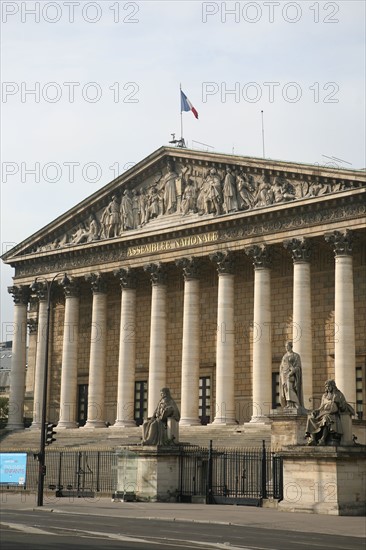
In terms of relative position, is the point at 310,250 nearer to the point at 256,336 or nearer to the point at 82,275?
the point at 256,336

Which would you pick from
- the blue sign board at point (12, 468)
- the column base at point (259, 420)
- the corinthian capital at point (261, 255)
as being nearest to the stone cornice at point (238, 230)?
the corinthian capital at point (261, 255)

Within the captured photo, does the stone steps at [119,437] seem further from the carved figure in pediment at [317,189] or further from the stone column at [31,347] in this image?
the carved figure in pediment at [317,189]

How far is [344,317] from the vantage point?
44500 mm

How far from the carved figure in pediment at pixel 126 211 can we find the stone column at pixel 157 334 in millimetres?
3321

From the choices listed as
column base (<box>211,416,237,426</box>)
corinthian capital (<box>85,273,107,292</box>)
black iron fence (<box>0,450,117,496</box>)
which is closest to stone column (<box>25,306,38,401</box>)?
corinthian capital (<box>85,273,107,292</box>)

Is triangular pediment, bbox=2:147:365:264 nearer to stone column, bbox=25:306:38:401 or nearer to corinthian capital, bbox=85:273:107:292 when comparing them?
corinthian capital, bbox=85:273:107:292

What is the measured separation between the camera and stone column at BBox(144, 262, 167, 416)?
51.8 m

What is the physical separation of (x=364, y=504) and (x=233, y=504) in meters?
6.39

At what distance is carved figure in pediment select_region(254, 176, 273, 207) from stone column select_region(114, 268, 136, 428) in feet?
32.1

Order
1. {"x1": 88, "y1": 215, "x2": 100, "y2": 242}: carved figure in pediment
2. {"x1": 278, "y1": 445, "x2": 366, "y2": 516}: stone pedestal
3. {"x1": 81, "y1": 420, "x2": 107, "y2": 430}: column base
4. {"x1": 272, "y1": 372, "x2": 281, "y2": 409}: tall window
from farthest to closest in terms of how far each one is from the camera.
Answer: {"x1": 88, "y1": 215, "x2": 100, "y2": 242}: carved figure in pediment → {"x1": 81, "y1": 420, "x2": 107, "y2": 430}: column base → {"x1": 272, "y1": 372, "x2": 281, "y2": 409}: tall window → {"x1": 278, "y1": 445, "x2": 366, "y2": 516}: stone pedestal

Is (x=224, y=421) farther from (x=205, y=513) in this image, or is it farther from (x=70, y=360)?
(x=205, y=513)

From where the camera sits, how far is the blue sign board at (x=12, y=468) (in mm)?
40844

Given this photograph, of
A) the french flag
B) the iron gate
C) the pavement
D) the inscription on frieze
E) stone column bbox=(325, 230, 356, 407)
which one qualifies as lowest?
the pavement

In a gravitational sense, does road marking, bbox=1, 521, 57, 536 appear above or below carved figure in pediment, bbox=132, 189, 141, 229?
below
